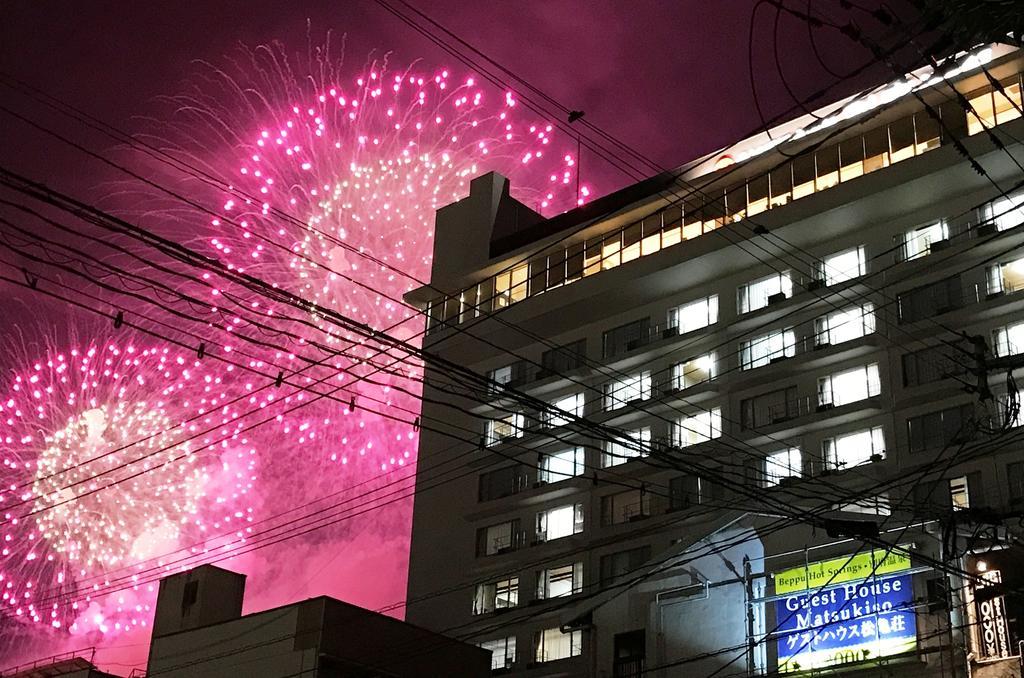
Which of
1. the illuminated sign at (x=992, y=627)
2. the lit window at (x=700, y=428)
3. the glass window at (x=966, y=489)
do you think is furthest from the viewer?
the lit window at (x=700, y=428)

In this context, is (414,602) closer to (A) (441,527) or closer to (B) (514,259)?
(A) (441,527)

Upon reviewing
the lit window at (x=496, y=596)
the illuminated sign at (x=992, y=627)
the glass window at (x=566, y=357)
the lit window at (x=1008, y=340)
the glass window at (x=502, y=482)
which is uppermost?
the glass window at (x=566, y=357)

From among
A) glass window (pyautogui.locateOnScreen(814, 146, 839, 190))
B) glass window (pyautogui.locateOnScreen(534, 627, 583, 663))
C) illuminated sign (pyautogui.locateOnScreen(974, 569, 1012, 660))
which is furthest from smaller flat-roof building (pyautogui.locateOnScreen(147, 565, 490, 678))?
glass window (pyautogui.locateOnScreen(814, 146, 839, 190))

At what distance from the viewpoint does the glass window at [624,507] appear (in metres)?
64.4

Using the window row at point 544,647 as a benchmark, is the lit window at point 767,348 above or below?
above

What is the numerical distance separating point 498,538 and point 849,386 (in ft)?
72.8

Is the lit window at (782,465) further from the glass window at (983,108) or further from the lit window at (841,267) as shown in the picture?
the glass window at (983,108)

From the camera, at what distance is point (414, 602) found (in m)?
72.0

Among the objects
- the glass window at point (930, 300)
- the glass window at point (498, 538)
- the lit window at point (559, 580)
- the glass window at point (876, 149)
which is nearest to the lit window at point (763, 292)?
the glass window at point (930, 300)

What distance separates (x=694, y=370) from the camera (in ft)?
217

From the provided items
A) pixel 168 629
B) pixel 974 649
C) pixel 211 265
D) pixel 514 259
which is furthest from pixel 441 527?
pixel 211 265

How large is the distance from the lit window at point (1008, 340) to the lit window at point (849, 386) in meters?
5.47

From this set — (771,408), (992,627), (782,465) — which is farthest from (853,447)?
(992,627)

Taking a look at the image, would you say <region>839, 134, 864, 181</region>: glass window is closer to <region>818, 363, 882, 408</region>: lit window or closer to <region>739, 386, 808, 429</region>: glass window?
<region>818, 363, 882, 408</region>: lit window
